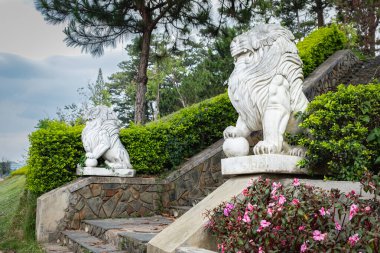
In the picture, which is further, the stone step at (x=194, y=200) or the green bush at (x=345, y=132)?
the stone step at (x=194, y=200)

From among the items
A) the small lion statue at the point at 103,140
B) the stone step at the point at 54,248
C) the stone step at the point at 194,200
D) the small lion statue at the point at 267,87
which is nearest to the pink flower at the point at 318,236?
the small lion statue at the point at 267,87

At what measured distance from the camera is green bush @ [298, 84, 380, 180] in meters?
3.02

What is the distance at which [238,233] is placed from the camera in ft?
7.82

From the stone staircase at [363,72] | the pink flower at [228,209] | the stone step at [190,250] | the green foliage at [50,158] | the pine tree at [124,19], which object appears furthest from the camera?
the pine tree at [124,19]

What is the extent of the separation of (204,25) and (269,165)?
9.78 meters

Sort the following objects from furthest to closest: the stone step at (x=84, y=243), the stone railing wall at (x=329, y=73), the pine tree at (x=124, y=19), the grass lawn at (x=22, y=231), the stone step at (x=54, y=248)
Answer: the pine tree at (x=124, y=19) < the stone railing wall at (x=329, y=73) < the grass lawn at (x=22, y=231) < the stone step at (x=54, y=248) < the stone step at (x=84, y=243)

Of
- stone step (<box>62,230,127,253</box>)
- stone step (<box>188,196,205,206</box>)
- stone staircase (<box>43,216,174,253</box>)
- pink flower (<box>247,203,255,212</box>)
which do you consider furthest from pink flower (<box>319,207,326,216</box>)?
stone step (<box>188,196,205,206</box>)

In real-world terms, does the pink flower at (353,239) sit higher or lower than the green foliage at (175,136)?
lower

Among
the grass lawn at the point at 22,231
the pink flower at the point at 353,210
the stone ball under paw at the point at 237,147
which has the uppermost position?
the stone ball under paw at the point at 237,147

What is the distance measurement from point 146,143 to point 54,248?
217 centimetres

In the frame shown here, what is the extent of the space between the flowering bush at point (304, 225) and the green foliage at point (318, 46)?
641 centimetres

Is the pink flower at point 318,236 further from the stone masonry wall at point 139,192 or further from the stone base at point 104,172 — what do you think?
the stone base at point 104,172

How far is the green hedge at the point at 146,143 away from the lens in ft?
19.4

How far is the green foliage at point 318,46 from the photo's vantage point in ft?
28.1
